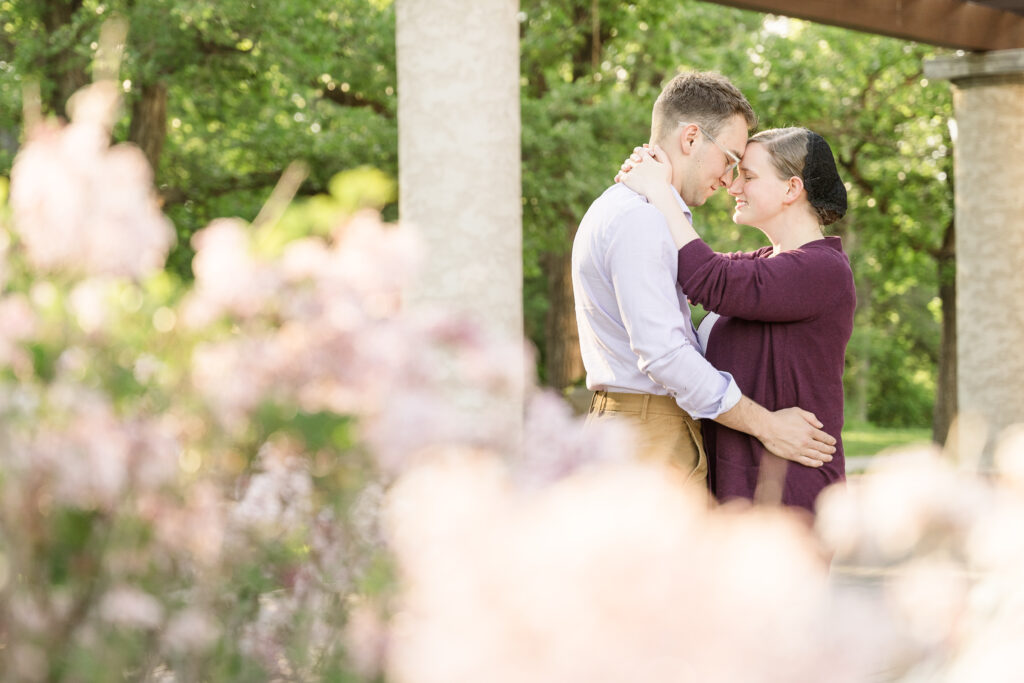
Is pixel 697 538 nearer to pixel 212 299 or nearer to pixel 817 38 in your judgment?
pixel 212 299

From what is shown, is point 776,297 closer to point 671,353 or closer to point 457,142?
point 671,353

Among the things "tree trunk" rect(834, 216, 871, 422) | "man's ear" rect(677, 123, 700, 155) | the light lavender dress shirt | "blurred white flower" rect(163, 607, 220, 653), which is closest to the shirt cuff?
the light lavender dress shirt

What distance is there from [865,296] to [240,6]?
24.7 meters

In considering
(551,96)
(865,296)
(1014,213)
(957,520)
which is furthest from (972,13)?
(865,296)

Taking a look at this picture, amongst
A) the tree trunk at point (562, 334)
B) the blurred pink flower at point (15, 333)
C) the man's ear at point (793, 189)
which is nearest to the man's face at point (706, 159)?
the man's ear at point (793, 189)

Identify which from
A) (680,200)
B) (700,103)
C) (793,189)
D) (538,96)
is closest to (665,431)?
(680,200)

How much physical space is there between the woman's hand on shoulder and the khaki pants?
0.57 meters

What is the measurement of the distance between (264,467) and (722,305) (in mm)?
1809

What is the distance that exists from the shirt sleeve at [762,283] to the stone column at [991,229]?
6.94 metres

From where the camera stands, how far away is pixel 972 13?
9.11m

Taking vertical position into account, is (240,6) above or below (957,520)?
above

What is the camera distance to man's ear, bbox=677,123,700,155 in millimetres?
3221

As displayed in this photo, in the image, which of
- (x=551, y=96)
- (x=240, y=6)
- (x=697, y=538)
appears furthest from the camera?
(x=551, y=96)

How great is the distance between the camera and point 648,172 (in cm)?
324
